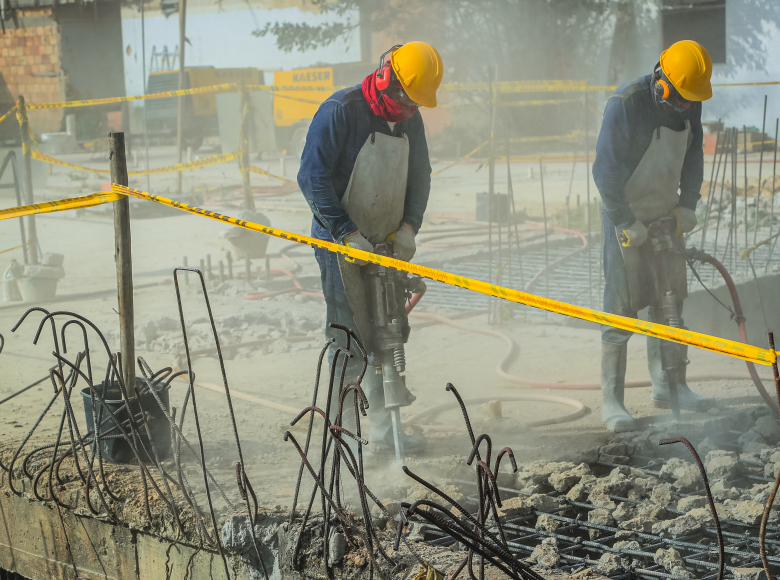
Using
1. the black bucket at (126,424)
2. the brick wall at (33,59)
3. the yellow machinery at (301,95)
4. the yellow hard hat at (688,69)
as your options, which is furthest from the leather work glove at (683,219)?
the brick wall at (33,59)

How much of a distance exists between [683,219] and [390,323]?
192 centimetres

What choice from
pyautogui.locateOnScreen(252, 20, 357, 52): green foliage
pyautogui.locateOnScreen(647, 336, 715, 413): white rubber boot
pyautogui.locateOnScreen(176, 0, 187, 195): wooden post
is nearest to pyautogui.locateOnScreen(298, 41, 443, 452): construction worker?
pyautogui.locateOnScreen(647, 336, 715, 413): white rubber boot

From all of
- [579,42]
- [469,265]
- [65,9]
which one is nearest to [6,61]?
[65,9]

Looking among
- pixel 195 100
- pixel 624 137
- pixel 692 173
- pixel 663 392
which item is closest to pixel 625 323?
pixel 624 137

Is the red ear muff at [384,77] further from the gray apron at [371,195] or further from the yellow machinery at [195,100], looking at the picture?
the yellow machinery at [195,100]

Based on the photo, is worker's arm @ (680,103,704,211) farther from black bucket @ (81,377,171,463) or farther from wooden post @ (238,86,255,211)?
wooden post @ (238,86,255,211)

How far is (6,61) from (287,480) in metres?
23.5

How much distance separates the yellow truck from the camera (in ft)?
61.8

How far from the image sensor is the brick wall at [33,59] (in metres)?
23.1

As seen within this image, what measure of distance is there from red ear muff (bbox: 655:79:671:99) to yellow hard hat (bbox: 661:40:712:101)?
0.06 meters

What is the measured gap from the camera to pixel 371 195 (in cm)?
404

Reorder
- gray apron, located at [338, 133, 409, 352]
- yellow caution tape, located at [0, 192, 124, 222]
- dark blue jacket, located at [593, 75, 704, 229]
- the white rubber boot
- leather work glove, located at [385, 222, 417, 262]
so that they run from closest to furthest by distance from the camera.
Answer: yellow caution tape, located at [0, 192, 124, 222] < gray apron, located at [338, 133, 409, 352] < leather work glove, located at [385, 222, 417, 262] < dark blue jacket, located at [593, 75, 704, 229] < the white rubber boot

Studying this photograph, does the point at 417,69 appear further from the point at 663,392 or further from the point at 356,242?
the point at 663,392

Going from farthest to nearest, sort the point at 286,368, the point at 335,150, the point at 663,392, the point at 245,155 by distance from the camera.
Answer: the point at 245,155 < the point at 286,368 < the point at 663,392 < the point at 335,150
